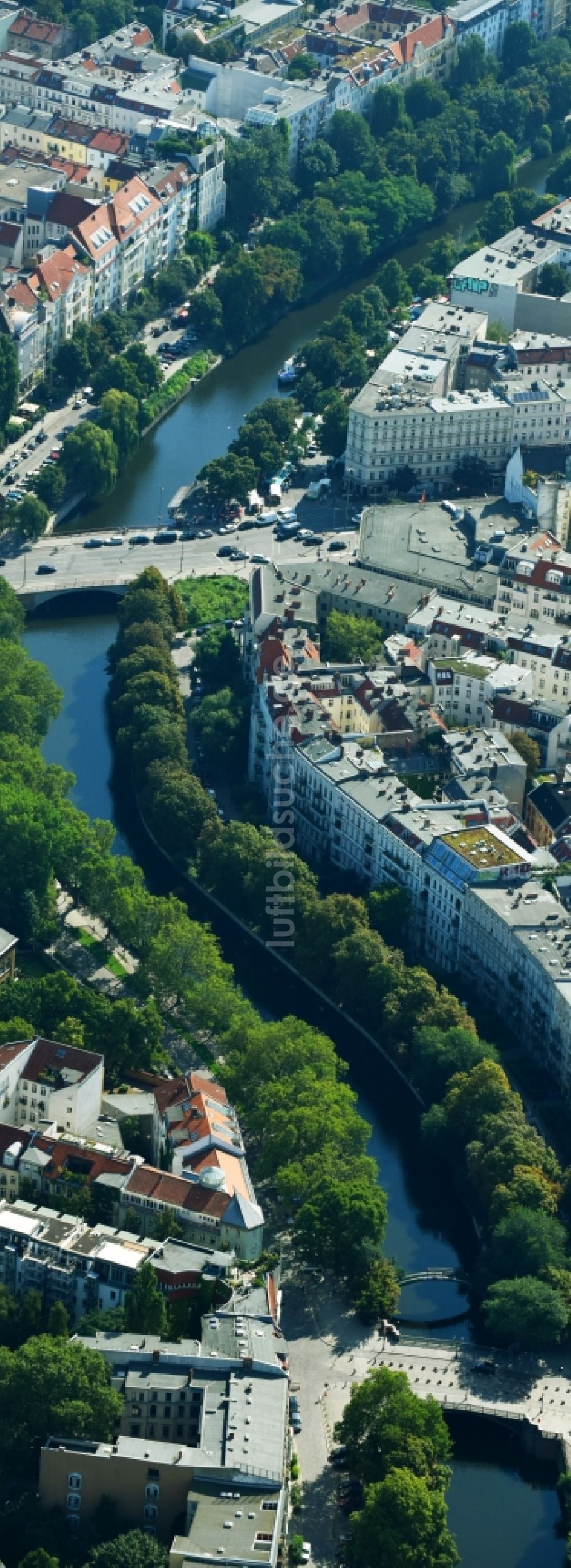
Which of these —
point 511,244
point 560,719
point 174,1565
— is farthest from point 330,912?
point 511,244

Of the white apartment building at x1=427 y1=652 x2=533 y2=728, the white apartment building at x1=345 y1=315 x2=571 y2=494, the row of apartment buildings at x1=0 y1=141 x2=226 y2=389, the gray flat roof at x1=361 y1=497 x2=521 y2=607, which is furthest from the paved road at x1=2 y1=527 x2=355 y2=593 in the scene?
the white apartment building at x1=427 y1=652 x2=533 y2=728

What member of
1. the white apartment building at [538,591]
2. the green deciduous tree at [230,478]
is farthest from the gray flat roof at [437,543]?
the green deciduous tree at [230,478]

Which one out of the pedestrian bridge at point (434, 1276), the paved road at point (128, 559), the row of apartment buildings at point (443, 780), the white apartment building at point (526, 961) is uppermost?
the paved road at point (128, 559)

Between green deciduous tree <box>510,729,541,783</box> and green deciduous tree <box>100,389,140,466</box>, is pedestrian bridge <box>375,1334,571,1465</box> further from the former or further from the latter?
green deciduous tree <box>100,389,140,466</box>

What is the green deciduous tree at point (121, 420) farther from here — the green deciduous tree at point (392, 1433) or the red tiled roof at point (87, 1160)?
the green deciduous tree at point (392, 1433)

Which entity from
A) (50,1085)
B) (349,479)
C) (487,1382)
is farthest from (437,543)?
(487,1382)

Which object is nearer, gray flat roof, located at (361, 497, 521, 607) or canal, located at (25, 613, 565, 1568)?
canal, located at (25, 613, 565, 1568)
